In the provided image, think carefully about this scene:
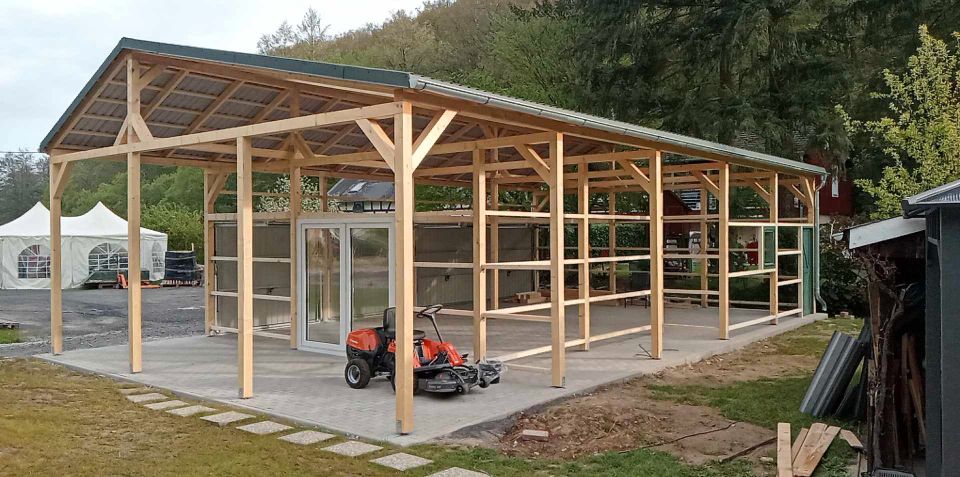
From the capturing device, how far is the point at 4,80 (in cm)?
4134

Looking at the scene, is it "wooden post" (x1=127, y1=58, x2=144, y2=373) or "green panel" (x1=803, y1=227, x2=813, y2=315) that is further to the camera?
"green panel" (x1=803, y1=227, x2=813, y2=315)

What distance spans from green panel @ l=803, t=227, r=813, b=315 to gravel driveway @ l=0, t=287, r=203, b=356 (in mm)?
11577

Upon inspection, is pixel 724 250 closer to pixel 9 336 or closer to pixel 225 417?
pixel 225 417

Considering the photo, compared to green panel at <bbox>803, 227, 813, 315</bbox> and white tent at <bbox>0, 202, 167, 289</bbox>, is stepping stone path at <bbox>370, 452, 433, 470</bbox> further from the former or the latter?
white tent at <bbox>0, 202, 167, 289</bbox>

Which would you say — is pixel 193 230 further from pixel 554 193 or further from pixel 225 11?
pixel 554 193

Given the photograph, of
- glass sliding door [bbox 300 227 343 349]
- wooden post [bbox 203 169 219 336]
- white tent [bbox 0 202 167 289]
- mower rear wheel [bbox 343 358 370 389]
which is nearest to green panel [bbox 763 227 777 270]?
glass sliding door [bbox 300 227 343 349]

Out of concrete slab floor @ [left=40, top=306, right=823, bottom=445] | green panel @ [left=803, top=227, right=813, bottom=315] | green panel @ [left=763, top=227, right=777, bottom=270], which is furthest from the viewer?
green panel @ [left=803, top=227, right=813, bottom=315]

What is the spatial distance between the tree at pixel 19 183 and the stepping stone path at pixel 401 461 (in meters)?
63.9

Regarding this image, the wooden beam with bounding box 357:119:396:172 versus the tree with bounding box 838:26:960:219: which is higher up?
the tree with bounding box 838:26:960:219

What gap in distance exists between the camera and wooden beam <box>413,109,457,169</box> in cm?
635

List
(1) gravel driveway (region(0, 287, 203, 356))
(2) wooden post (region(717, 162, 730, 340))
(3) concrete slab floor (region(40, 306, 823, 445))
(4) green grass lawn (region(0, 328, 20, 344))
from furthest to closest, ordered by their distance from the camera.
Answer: (4) green grass lawn (region(0, 328, 20, 344)) → (1) gravel driveway (region(0, 287, 203, 356)) → (2) wooden post (region(717, 162, 730, 340)) → (3) concrete slab floor (region(40, 306, 823, 445))

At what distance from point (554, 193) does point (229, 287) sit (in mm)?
6945

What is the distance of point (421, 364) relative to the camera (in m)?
7.67

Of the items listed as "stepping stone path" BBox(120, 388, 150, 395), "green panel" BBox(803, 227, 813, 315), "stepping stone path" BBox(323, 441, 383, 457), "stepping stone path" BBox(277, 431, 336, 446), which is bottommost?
"stepping stone path" BBox(323, 441, 383, 457)
